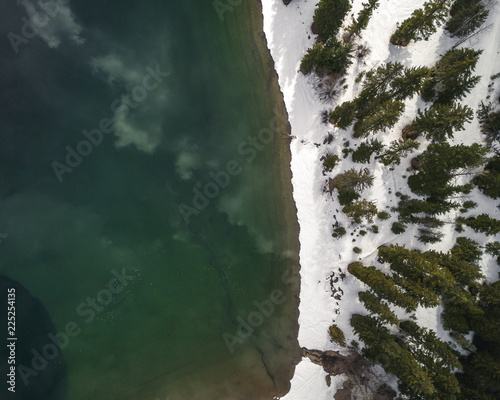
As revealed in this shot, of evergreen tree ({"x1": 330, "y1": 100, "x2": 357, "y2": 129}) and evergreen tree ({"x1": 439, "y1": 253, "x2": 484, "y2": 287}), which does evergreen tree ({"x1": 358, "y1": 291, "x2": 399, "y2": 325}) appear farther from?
evergreen tree ({"x1": 330, "y1": 100, "x2": 357, "y2": 129})

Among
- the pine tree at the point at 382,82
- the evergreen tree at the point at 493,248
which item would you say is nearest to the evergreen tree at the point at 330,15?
the pine tree at the point at 382,82

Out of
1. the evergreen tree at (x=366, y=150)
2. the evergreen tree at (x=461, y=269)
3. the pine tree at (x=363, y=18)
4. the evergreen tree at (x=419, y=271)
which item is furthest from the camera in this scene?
the evergreen tree at (x=366, y=150)

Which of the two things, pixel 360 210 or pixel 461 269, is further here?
pixel 360 210

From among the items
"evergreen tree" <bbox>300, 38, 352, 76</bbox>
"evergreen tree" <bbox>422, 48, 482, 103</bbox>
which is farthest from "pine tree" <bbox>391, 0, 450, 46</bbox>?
"evergreen tree" <bbox>300, 38, 352, 76</bbox>

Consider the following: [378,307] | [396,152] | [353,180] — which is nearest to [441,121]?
[396,152]

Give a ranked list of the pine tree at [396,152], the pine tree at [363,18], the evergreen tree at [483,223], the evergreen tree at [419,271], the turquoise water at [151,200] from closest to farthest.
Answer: the pine tree at [363,18], the evergreen tree at [419,271], the pine tree at [396,152], the evergreen tree at [483,223], the turquoise water at [151,200]

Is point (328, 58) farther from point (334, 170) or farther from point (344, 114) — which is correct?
point (334, 170)

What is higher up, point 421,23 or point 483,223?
point 421,23

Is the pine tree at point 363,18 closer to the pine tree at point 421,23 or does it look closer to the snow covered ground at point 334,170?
the snow covered ground at point 334,170
